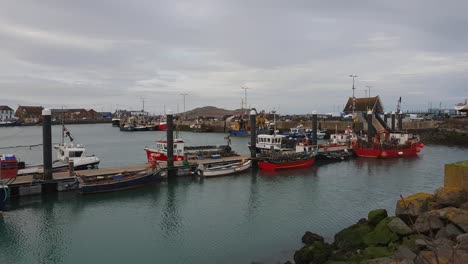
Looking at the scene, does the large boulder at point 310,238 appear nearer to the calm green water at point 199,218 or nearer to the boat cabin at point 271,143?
the calm green water at point 199,218

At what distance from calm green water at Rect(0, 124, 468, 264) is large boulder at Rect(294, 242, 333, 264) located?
1127 mm

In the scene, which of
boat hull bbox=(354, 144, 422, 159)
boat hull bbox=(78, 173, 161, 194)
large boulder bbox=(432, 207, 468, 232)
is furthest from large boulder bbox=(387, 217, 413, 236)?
boat hull bbox=(354, 144, 422, 159)

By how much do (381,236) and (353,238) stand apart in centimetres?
134

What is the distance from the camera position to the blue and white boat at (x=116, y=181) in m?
26.5

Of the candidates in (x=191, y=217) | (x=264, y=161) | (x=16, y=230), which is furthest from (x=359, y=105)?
(x=16, y=230)

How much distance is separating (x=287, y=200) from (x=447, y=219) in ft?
46.2

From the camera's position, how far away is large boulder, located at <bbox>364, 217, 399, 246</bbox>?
1350cm

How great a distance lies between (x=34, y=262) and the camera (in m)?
16.0

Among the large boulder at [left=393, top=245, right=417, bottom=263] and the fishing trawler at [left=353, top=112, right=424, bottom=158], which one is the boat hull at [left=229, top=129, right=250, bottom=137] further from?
the large boulder at [left=393, top=245, right=417, bottom=263]

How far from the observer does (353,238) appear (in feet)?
48.8

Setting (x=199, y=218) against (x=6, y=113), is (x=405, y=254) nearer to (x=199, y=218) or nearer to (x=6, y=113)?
(x=199, y=218)

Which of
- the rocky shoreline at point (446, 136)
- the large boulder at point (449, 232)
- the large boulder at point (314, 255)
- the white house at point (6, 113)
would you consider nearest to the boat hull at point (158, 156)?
the large boulder at point (314, 255)

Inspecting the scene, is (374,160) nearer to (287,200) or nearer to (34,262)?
(287,200)

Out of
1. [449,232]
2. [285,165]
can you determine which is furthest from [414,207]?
[285,165]
